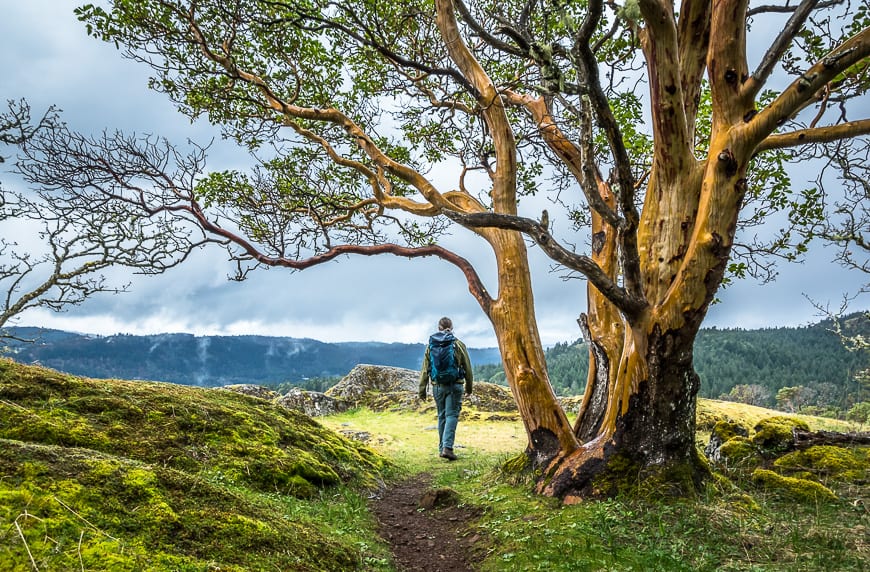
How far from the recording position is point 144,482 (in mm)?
3076

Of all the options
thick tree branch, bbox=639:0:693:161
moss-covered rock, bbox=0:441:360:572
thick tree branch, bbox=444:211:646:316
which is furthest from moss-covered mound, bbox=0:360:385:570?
thick tree branch, bbox=639:0:693:161

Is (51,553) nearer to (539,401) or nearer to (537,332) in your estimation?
A: (539,401)

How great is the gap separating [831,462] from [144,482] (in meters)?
8.69

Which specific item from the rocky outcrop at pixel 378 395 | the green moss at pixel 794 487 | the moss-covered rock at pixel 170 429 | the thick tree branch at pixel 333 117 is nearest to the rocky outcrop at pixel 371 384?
the rocky outcrop at pixel 378 395

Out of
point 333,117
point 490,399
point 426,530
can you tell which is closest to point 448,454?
point 426,530

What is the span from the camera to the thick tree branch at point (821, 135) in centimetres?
578

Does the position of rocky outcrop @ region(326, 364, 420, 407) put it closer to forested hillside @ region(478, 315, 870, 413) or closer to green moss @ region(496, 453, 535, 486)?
green moss @ region(496, 453, 535, 486)

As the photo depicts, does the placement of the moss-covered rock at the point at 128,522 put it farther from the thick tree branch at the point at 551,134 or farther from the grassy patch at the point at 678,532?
the thick tree branch at the point at 551,134

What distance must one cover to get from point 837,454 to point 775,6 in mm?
6971

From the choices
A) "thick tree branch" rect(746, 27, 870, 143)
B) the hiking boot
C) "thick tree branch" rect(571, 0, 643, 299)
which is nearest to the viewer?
"thick tree branch" rect(571, 0, 643, 299)

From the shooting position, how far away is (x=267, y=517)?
3.68 meters

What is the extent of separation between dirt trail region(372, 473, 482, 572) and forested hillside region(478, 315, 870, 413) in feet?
201

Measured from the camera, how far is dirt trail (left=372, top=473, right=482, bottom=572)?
16.0 ft

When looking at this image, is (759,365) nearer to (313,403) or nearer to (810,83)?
(313,403)
